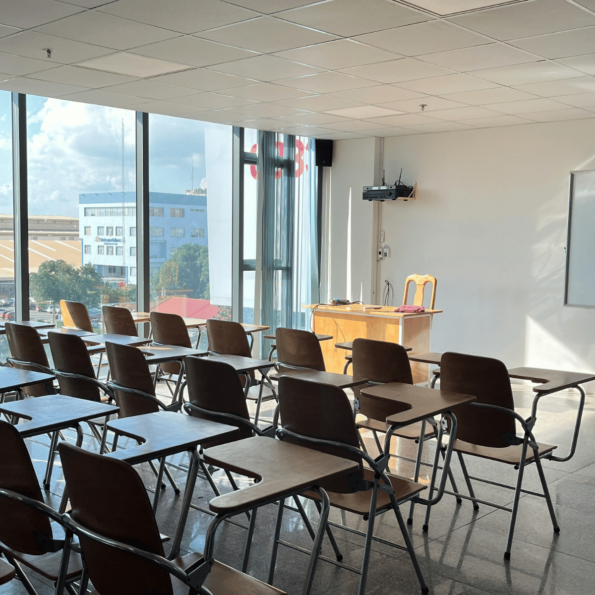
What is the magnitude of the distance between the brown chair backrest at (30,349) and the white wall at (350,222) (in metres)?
5.61

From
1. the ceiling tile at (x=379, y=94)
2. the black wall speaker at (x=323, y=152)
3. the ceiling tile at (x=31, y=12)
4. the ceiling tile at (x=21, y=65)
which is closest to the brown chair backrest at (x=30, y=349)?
the ceiling tile at (x=31, y=12)

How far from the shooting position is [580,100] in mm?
6691

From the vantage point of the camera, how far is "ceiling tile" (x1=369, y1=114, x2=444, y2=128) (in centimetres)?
776

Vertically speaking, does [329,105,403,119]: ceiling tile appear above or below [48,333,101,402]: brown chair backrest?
above

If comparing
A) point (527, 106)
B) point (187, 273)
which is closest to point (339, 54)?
point (527, 106)

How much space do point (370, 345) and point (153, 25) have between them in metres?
2.51

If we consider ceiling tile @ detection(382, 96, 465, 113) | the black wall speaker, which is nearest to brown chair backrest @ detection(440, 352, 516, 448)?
ceiling tile @ detection(382, 96, 465, 113)

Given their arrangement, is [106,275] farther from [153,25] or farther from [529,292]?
[529,292]

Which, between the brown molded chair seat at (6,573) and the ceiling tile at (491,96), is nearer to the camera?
the brown molded chair seat at (6,573)

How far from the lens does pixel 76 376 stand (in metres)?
4.10

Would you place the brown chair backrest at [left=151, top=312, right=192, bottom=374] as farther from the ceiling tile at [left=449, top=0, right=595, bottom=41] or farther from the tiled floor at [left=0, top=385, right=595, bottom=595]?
the ceiling tile at [left=449, top=0, right=595, bottom=41]

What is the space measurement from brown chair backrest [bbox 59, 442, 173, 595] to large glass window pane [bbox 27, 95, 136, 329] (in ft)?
18.9

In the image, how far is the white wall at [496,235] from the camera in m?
7.84

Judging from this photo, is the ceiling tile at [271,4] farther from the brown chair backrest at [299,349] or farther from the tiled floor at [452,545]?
the tiled floor at [452,545]
